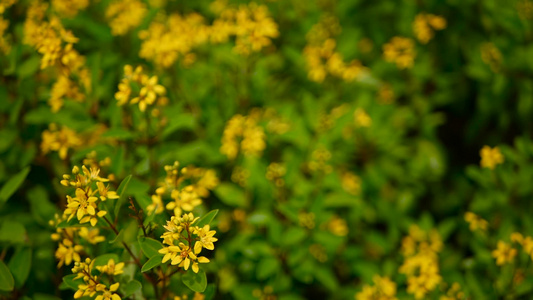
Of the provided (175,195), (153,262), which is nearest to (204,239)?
(153,262)

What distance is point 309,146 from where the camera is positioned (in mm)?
2746

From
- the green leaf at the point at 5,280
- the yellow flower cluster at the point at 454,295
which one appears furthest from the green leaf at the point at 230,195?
the yellow flower cluster at the point at 454,295

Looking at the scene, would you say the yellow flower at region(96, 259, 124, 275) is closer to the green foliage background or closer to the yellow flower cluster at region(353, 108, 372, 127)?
the green foliage background

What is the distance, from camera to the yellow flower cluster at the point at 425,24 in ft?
10.2

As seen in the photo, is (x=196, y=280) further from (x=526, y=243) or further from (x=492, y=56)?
(x=492, y=56)

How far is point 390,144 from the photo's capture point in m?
2.99

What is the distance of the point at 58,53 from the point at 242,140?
1188mm

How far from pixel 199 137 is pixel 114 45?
41.2 inches

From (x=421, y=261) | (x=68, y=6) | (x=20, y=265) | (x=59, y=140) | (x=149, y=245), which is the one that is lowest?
(x=421, y=261)

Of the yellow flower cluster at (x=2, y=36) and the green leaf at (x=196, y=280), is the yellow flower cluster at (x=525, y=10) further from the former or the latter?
the yellow flower cluster at (x=2, y=36)

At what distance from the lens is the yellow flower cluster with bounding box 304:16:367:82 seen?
296cm

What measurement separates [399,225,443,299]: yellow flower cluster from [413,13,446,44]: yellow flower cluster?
1.52m

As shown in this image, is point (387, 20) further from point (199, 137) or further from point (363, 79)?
point (199, 137)

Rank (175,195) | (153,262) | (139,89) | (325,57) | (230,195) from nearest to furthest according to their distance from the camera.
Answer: (153,262), (175,195), (139,89), (230,195), (325,57)
